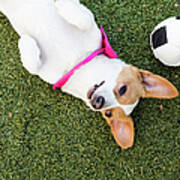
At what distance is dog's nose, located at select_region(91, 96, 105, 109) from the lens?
1707 mm

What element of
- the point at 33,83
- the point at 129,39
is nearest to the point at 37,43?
the point at 33,83

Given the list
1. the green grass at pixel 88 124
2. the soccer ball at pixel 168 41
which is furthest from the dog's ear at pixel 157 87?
the green grass at pixel 88 124

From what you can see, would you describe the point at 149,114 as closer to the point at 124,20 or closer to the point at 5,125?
the point at 124,20

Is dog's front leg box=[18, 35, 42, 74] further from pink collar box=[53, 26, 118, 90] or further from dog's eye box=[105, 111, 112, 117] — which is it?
dog's eye box=[105, 111, 112, 117]

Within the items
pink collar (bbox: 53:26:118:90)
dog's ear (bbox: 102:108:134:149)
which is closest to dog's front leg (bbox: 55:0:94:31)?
pink collar (bbox: 53:26:118:90)

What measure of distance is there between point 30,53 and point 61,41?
0.86ft

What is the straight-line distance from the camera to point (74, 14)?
1950 millimetres

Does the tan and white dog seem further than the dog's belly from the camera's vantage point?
No

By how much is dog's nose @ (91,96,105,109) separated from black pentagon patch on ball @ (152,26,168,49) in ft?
2.65

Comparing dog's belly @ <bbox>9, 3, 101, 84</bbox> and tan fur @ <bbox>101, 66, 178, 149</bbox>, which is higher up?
dog's belly @ <bbox>9, 3, 101, 84</bbox>

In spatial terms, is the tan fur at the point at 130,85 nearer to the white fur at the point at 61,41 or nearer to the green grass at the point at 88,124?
the white fur at the point at 61,41

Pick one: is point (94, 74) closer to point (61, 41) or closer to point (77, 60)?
point (77, 60)

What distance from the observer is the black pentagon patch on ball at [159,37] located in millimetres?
2130

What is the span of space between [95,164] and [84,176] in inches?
6.4
